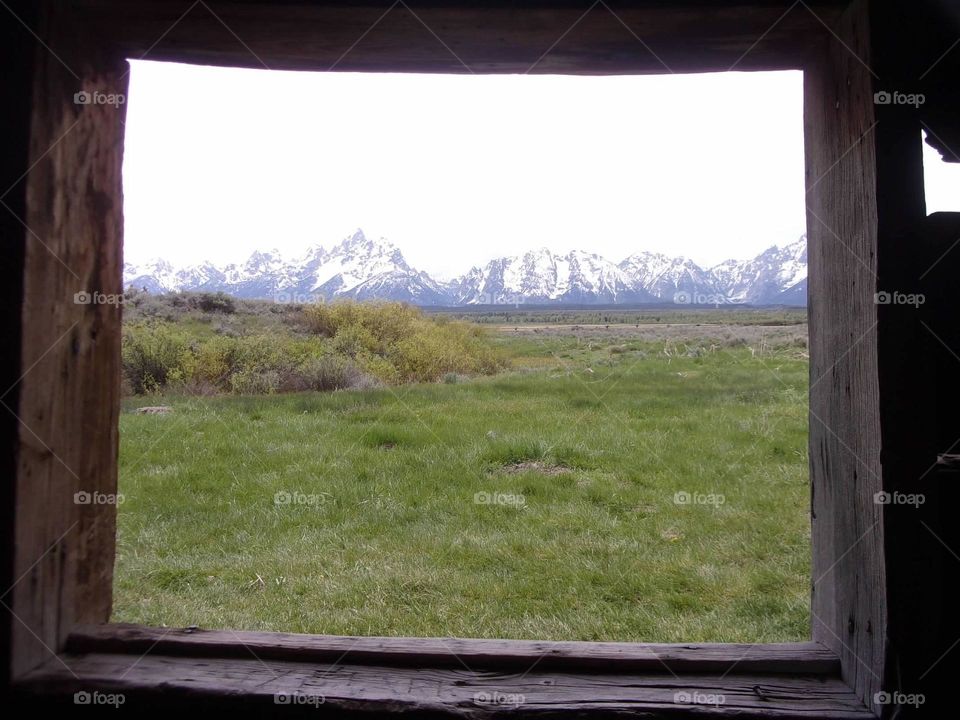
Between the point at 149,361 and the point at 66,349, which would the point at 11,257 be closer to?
the point at 66,349

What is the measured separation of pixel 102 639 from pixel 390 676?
698 millimetres

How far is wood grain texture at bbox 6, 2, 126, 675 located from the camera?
1262 mm

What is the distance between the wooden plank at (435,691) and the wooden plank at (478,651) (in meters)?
0.02

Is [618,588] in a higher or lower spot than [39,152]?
lower

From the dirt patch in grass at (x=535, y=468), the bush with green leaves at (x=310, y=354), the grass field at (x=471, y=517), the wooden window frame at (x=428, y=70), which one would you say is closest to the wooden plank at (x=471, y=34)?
the wooden window frame at (x=428, y=70)

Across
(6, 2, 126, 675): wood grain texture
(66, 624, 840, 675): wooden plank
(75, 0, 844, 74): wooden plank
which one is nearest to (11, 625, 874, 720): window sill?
(66, 624, 840, 675): wooden plank

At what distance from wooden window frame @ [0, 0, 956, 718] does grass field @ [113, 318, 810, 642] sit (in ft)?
3.75

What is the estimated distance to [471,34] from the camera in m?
1.39

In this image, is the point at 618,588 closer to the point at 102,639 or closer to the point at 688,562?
the point at 688,562

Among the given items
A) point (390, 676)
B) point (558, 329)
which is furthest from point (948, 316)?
point (558, 329)

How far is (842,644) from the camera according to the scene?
134 cm

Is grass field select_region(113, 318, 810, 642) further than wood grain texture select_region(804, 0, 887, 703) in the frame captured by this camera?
Yes

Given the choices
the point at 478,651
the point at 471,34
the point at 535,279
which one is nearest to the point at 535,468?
the point at 478,651

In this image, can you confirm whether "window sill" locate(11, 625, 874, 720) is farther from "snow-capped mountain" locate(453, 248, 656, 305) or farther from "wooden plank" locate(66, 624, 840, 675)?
"snow-capped mountain" locate(453, 248, 656, 305)
